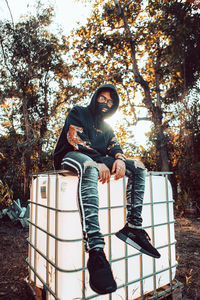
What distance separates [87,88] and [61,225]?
27.9 ft

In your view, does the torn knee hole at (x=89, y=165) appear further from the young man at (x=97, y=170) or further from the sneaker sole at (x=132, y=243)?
the sneaker sole at (x=132, y=243)

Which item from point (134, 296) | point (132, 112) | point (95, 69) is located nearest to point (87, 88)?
point (95, 69)

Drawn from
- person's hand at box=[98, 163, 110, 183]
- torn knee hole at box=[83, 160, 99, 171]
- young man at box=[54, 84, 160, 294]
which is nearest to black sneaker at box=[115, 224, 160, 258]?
young man at box=[54, 84, 160, 294]

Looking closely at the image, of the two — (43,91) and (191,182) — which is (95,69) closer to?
(43,91)

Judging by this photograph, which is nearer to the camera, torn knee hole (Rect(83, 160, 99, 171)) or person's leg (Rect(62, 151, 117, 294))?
person's leg (Rect(62, 151, 117, 294))

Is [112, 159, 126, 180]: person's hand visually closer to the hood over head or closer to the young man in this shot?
the young man

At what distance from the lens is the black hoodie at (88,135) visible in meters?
1.45

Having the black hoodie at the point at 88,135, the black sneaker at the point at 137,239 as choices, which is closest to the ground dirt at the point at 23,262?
the black sneaker at the point at 137,239

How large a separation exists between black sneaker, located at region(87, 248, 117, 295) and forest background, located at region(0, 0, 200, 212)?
161 inches

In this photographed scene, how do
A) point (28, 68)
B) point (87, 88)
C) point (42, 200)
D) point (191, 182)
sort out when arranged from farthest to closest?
1. point (28, 68)
2. point (87, 88)
3. point (191, 182)
4. point (42, 200)

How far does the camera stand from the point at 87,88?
903 centimetres

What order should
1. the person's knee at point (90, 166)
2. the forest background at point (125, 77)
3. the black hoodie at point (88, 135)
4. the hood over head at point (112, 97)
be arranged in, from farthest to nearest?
the forest background at point (125, 77)
the hood over head at point (112, 97)
the black hoodie at point (88, 135)
the person's knee at point (90, 166)

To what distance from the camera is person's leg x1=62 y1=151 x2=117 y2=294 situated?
992 millimetres

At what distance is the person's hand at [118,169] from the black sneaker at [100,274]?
1.55 ft
